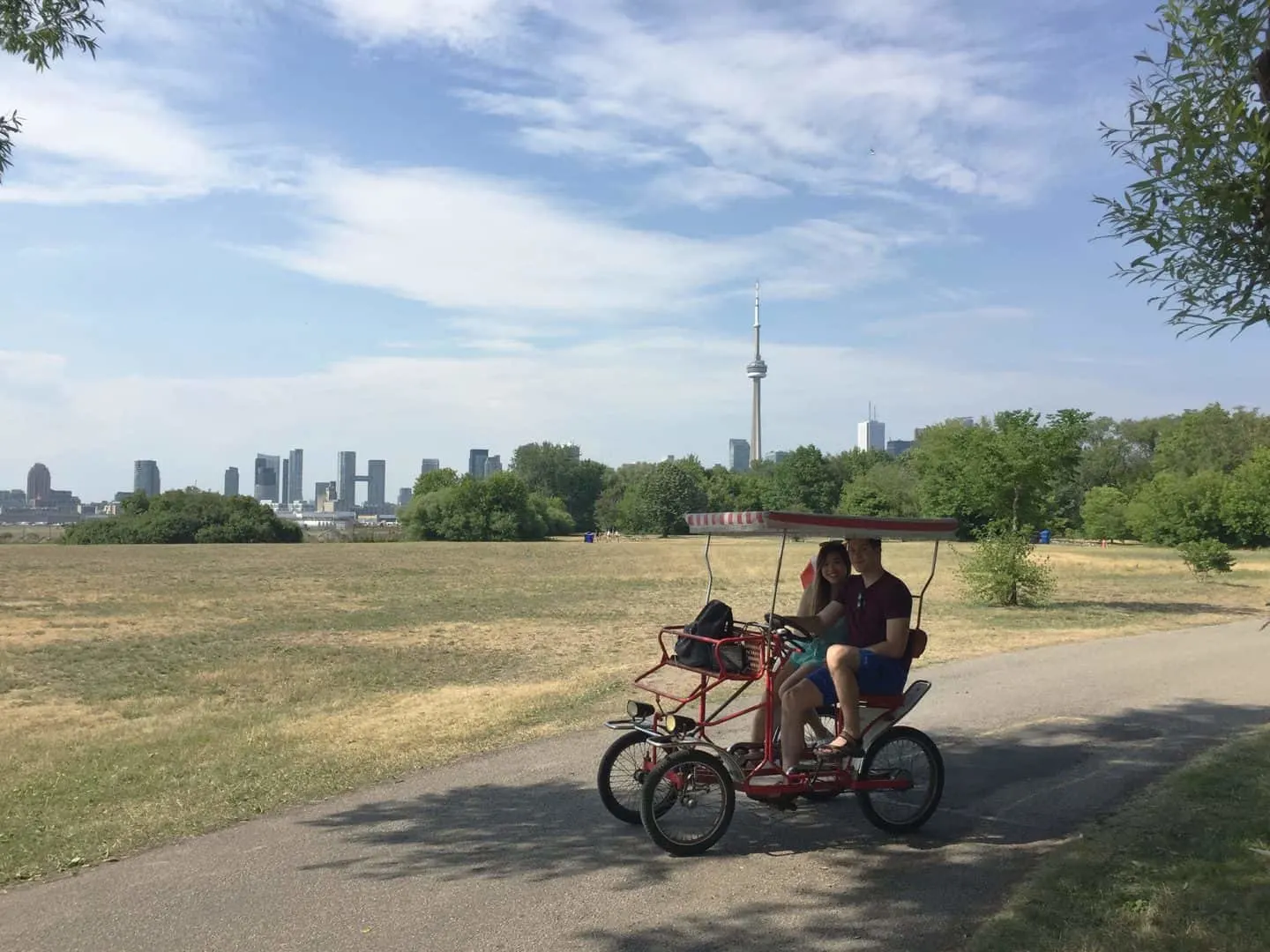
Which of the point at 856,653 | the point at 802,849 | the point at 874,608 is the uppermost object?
the point at 874,608

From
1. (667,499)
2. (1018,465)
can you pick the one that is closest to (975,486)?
(1018,465)

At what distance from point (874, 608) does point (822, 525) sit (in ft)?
2.73

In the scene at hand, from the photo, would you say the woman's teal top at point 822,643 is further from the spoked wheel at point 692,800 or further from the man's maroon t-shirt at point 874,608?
the spoked wheel at point 692,800

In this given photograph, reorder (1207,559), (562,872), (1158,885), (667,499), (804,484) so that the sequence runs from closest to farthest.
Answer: (1158,885) → (562,872) → (1207,559) → (667,499) → (804,484)

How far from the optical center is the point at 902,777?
6.28 meters

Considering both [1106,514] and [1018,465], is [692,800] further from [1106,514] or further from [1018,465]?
[1106,514]

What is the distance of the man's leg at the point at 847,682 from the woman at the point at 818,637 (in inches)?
7.4

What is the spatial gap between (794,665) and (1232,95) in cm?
409

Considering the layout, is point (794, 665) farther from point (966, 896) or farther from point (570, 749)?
point (570, 749)

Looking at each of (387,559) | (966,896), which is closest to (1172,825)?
(966,896)

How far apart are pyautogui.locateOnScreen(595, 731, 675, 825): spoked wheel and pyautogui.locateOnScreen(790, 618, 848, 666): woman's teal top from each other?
1.10 meters

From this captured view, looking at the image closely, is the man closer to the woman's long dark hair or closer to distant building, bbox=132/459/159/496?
the woman's long dark hair

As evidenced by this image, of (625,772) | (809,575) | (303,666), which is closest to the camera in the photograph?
→ (625,772)

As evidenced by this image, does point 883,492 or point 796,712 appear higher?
point 883,492
